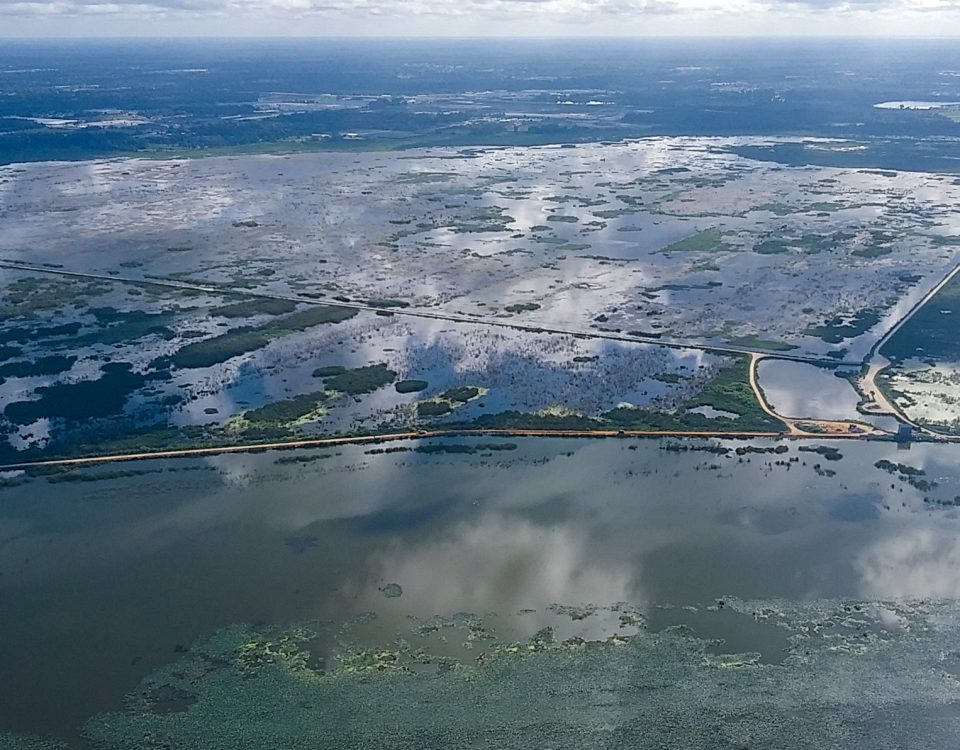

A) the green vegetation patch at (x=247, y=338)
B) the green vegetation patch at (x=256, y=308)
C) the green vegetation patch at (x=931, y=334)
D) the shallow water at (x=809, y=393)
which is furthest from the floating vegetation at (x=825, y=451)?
the green vegetation patch at (x=256, y=308)

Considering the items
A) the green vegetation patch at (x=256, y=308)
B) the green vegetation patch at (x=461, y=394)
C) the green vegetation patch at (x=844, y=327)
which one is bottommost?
the green vegetation patch at (x=256, y=308)

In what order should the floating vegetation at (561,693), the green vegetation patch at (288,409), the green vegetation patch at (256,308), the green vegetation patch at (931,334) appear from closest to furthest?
the floating vegetation at (561,693), the green vegetation patch at (288,409), the green vegetation patch at (931,334), the green vegetation patch at (256,308)

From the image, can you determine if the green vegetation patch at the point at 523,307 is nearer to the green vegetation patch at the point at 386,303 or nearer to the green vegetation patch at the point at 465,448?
the green vegetation patch at the point at 386,303

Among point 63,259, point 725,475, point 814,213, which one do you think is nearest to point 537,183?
point 814,213

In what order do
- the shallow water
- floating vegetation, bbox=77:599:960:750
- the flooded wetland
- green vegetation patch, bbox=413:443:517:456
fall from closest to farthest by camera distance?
floating vegetation, bbox=77:599:960:750, the flooded wetland, green vegetation patch, bbox=413:443:517:456, the shallow water

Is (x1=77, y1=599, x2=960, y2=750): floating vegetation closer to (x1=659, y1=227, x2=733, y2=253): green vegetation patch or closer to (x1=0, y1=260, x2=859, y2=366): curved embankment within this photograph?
(x1=0, y1=260, x2=859, y2=366): curved embankment

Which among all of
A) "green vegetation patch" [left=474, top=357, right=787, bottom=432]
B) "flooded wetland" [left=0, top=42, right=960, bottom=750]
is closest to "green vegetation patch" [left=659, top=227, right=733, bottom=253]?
"flooded wetland" [left=0, top=42, right=960, bottom=750]
